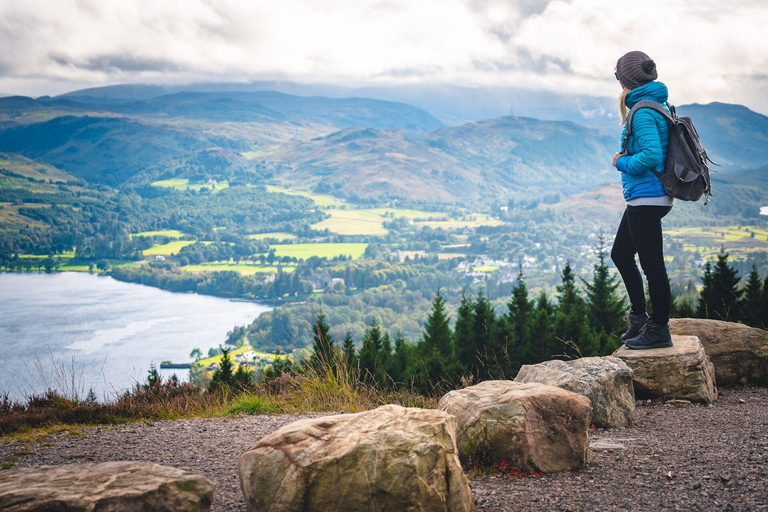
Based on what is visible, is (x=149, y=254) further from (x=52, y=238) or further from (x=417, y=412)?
(x=417, y=412)

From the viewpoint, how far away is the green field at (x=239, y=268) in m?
140

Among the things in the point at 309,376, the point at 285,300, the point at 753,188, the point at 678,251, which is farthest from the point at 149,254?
the point at 753,188

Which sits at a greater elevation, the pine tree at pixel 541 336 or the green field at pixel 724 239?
the green field at pixel 724 239

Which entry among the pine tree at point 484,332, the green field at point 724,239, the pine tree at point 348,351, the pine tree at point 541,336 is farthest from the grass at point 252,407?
the green field at point 724,239

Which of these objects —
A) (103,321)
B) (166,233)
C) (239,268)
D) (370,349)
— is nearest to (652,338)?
(370,349)

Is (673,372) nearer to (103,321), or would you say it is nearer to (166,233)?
(103,321)

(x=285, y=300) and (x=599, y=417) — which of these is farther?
(x=285, y=300)

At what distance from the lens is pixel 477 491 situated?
15.0 ft

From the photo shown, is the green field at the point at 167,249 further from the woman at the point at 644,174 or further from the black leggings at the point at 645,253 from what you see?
the woman at the point at 644,174

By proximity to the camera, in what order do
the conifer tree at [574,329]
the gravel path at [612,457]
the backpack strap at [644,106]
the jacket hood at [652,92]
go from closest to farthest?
the gravel path at [612,457] < the backpack strap at [644,106] < the jacket hood at [652,92] < the conifer tree at [574,329]

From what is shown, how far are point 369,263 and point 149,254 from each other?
6375cm

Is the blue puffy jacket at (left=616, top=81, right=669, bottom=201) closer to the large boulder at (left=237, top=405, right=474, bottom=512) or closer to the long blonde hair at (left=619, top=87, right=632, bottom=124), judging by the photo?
the long blonde hair at (left=619, top=87, right=632, bottom=124)

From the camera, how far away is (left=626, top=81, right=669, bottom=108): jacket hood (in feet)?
20.9

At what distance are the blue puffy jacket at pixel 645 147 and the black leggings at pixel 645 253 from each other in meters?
0.24
